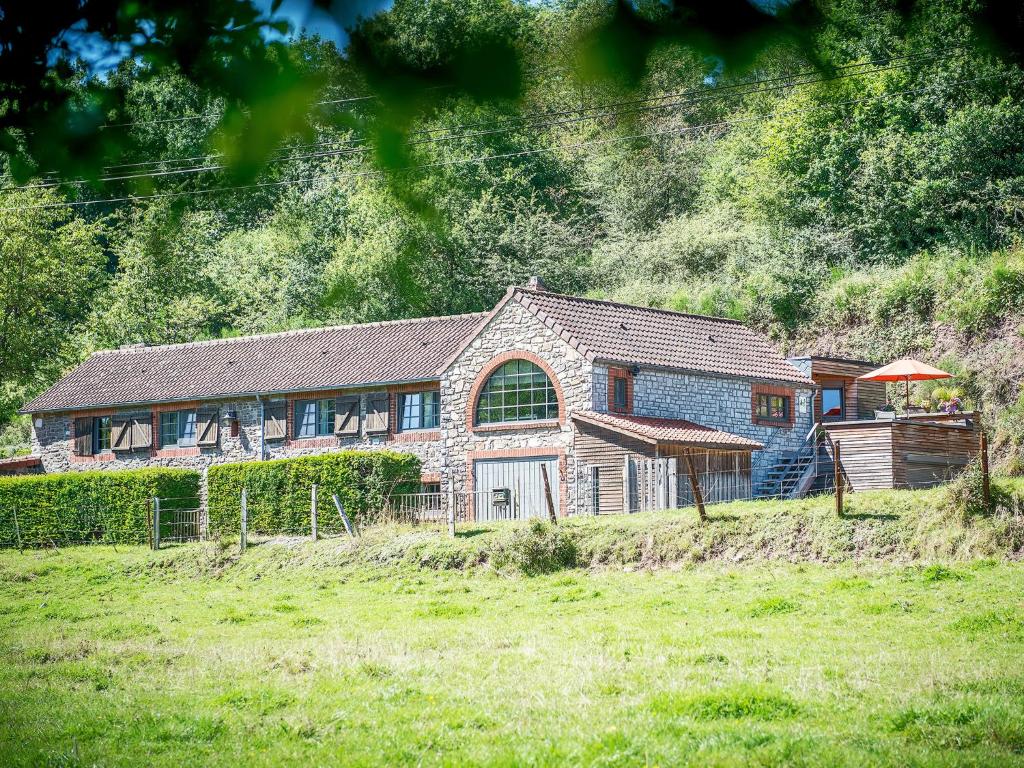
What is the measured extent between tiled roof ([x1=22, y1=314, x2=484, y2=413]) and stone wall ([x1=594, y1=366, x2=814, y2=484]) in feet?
21.4

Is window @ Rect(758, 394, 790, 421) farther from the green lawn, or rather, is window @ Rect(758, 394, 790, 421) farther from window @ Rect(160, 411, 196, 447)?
window @ Rect(160, 411, 196, 447)

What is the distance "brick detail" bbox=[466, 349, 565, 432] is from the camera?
3269 cm

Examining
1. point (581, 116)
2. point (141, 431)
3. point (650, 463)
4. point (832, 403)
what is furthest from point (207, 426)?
point (581, 116)

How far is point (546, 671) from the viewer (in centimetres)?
1357

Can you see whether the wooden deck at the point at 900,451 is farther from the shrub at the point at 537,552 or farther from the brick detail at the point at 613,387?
the shrub at the point at 537,552

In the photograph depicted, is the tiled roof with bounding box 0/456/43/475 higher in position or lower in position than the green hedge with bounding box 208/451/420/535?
higher

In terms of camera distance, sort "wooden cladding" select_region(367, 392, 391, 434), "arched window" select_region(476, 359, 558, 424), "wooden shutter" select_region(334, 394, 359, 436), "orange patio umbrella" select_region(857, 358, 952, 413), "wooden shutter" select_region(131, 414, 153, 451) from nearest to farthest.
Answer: "orange patio umbrella" select_region(857, 358, 952, 413) → "arched window" select_region(476, 359, 558, 424) → "wooden cladding" select_region(367, 392, 391, 434) → "wooden shutter" select_region(334, 394, 359, 436) → "wooden shutter" select_region(131, 414, 153, 451)

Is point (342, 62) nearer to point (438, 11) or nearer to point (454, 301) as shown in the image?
point (438, 11)

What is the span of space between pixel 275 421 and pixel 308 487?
6425 mm

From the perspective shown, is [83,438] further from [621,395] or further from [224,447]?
[621,395]

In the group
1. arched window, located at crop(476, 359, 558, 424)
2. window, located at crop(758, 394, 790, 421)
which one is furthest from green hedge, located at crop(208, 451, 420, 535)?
window, located at crop(758, 394, 790, 421)

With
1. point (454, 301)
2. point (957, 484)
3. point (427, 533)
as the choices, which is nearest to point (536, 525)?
point (427, 533)

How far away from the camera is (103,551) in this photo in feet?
110

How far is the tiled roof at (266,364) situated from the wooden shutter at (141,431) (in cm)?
70
